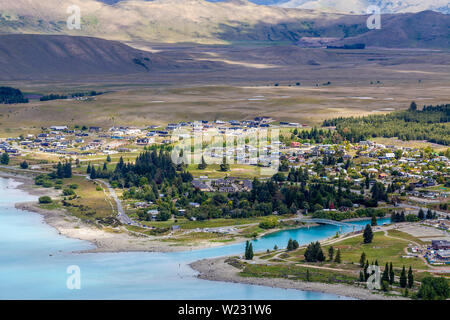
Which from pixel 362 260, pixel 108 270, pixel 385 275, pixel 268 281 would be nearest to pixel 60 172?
pixel 108 270

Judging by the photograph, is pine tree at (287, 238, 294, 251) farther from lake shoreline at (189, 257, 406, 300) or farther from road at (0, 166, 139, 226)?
road at (0, 166, 139, 226)

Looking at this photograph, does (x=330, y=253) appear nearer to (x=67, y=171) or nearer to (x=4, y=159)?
(x=67, y=171)

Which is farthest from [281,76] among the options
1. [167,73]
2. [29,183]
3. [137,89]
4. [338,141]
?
[29,183]

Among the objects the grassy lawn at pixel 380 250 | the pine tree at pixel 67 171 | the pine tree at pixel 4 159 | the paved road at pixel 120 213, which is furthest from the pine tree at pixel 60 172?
the grassy lawn at pixel 380 250

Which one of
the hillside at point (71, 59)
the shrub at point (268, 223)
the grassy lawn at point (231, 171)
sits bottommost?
the shrub at point (268, 223)

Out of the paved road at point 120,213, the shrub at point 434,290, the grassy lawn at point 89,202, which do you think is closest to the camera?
the shrub at point 434,290

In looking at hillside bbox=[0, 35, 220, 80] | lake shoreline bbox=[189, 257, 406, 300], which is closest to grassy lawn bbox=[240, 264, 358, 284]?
lake shoreline bbox=[189, 257, 406, 300]

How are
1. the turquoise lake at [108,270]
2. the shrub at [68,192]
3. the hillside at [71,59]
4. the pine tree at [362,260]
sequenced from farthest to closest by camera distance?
1. the hillside at [71,59]
2. the shrub at [68,192]
3. the pine tree at [362,260]
4. the turquoise lake at [108,270]

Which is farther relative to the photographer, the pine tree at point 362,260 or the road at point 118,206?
the road at point 118,206

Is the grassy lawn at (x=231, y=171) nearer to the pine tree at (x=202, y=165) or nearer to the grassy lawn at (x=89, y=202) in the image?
the pine tree at (x=202, y=165)
